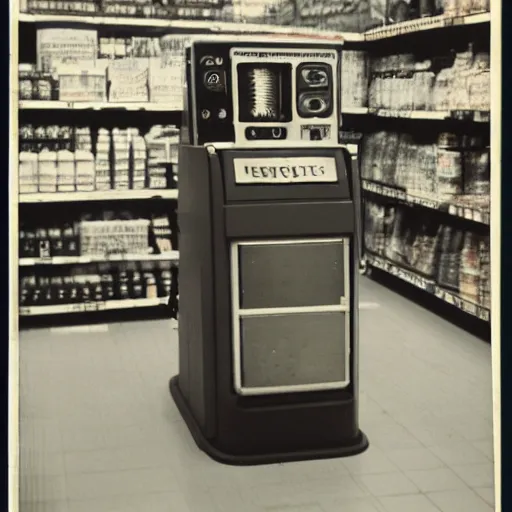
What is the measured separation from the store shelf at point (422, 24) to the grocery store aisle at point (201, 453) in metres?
1.62

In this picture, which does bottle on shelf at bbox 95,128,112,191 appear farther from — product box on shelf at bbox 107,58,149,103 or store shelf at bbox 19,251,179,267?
store shelf at bbox 19,251,179,267

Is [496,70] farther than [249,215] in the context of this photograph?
No

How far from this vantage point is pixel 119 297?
16.8 ft

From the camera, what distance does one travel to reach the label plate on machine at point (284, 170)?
2980 mm

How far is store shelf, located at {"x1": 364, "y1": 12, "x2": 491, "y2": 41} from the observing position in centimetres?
444

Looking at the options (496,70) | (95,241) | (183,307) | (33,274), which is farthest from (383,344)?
(496,70)

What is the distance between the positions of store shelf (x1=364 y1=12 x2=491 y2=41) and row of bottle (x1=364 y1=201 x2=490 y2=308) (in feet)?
3.62

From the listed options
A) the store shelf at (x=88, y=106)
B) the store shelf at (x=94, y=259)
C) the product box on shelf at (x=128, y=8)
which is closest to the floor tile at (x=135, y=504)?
the store shelf at (x=94, y=259)

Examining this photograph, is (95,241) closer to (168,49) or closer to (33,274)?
(33,274)

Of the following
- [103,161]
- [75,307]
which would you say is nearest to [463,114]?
[103,161]

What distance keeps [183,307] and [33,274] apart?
189 cm

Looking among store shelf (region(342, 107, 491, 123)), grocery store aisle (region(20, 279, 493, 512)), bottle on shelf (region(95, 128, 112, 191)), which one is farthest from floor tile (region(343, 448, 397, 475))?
bottle on shelf (region(95, 128, 112, 191))

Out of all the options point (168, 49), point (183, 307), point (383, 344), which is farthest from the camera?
point (168, 49)

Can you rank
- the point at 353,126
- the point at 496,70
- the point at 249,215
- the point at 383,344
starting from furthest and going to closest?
the point at 353,126 < the point at 383,344 < the point at 249,215 < the point at 496,70
